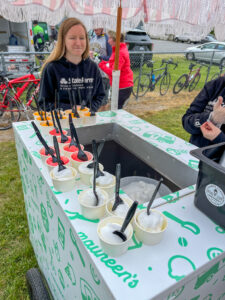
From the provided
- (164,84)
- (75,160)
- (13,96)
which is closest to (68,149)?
(75,160)

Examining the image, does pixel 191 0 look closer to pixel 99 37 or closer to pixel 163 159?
pixel 163 159

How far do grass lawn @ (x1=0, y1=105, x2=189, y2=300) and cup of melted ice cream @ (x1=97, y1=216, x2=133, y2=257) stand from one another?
168 centimetres

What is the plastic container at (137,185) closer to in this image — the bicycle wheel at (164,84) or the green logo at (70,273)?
the green logo at (70,273)

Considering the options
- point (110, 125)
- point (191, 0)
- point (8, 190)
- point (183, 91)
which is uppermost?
point (191, 0)

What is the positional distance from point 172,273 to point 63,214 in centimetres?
56

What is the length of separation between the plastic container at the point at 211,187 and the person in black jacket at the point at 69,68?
67.0 inches

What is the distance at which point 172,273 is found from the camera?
803mm

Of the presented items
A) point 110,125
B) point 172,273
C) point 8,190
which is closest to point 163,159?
point 110,125

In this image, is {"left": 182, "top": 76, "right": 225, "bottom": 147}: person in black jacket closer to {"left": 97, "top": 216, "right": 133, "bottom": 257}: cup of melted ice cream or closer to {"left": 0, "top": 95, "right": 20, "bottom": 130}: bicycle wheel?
{"left": 97, "top": 216, "right": 133, "bottom": 257}: cup of melted ice cream

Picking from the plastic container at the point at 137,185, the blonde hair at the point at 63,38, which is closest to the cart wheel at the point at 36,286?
the plastic container at the point at 137,185

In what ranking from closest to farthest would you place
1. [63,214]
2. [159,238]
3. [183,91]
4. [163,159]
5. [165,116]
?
[159,238], [63,214], [163,159], [165,116], [183,91]

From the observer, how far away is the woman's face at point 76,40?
249cm

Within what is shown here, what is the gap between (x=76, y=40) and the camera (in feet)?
8.29

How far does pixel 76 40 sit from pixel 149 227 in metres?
2.31
